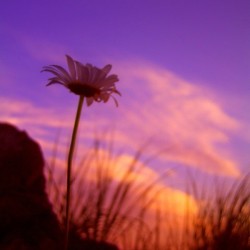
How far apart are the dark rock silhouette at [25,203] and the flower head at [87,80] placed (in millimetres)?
1294

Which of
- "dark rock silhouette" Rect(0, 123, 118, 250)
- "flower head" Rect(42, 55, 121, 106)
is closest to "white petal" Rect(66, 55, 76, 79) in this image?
"flower head" Rect(42, 55, 121, 106)

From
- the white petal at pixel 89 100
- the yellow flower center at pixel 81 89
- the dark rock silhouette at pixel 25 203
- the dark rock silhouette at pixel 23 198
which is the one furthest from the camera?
the dark rock silhouette at pixel 23 198

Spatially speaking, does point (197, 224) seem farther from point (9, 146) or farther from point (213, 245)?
point (9, 146)

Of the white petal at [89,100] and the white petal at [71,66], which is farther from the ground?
the white petal at [71,66]

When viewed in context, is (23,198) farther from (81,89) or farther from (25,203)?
(81,89)

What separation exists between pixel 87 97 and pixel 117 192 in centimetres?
98

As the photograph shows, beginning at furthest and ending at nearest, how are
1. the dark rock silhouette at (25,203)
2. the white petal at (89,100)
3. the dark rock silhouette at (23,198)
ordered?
the dark rock silhouette at (23,198) < the dark rock silhouette at (25,203) < the white petal at (89,100)

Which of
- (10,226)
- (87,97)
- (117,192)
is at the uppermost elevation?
(87,97)

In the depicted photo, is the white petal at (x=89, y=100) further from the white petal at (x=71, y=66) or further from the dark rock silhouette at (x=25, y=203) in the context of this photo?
the dark rock silhouette at (x=25, y=203)

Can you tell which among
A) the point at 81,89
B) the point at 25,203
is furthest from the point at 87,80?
the point at 25,203

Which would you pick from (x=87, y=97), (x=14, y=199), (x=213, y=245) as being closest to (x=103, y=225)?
(x=213, y=245)

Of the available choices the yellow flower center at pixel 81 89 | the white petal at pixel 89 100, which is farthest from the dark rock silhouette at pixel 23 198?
the yellow flower center at pixel 81 89

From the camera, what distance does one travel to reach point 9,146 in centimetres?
483

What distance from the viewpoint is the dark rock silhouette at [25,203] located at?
3814mm
